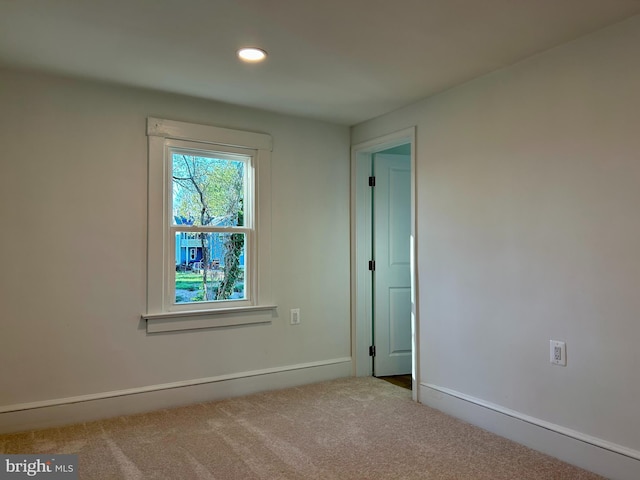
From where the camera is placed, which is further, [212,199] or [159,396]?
[212,199]

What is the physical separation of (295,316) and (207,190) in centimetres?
127

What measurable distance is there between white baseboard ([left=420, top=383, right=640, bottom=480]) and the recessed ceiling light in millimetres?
2506

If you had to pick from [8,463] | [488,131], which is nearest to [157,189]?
[8,463]

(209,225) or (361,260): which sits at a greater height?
(209,225)

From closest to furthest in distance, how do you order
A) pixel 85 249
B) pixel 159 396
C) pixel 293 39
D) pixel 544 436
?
pixel 293 39 < pixel 544 436 < pixel 85 249 < pixel 159 396

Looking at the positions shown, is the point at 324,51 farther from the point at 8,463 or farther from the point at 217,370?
the point at 8,463

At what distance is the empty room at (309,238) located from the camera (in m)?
2.23

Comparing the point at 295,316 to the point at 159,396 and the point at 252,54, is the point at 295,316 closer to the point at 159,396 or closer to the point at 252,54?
the point at 159,396

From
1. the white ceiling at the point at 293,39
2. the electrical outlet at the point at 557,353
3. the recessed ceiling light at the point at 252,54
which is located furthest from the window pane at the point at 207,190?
the electrical outlet at the point at 557,353

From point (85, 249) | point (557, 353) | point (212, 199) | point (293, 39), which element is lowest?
point (557, 353)

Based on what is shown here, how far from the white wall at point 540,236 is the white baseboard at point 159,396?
1034 mm

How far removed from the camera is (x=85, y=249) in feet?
9.72

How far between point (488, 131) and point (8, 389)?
3.41 m

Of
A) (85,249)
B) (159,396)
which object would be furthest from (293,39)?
(159,396)
